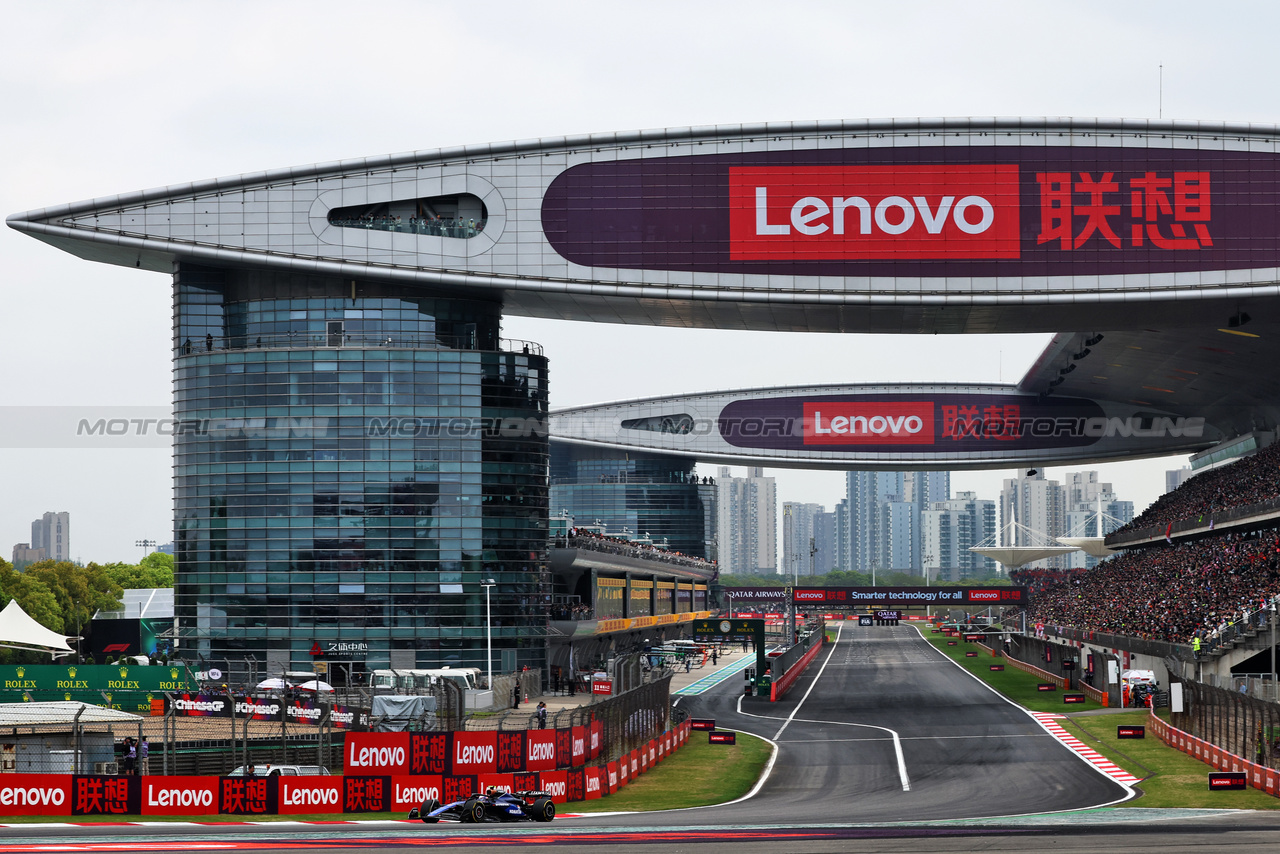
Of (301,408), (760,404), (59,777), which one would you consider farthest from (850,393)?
(59,777)

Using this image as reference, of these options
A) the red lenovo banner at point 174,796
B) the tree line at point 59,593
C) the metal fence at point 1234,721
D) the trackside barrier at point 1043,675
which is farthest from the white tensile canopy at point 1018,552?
the red lenovo banner at point 174,796

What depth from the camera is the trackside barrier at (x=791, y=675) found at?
66.3 m

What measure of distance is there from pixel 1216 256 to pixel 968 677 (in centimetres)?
3682

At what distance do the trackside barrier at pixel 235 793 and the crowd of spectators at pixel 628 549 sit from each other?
4855cm

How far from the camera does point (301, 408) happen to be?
58.1 meters

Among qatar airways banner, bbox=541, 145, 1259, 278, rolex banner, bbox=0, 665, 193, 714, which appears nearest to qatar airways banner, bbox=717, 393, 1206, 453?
qatar airways banner, bbox=541, 145, 1259, 278

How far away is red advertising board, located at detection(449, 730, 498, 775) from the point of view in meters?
31.2

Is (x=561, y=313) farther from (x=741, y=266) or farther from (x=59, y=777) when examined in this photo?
(x=59, y=777)

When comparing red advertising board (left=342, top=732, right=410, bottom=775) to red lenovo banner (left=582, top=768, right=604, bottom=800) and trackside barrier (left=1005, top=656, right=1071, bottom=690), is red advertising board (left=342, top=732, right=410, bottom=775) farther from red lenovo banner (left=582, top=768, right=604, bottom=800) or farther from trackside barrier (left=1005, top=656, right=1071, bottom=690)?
trackside barrier (left=1005, top=656, right=1071, bottom=690)

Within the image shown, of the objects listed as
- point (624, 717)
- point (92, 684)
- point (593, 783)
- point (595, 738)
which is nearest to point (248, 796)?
point (593, 783)

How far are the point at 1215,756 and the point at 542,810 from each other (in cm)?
2069

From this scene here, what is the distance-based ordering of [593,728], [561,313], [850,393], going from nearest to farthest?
[593,728] → [561,313] → [850,393]

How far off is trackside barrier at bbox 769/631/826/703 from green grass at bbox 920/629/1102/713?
36.8ft

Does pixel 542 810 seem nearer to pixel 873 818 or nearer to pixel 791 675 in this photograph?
pixel 873 818
